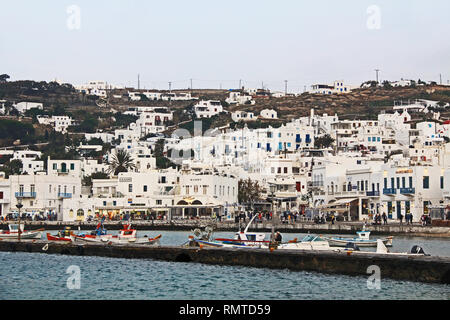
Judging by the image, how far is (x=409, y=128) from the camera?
161 meters

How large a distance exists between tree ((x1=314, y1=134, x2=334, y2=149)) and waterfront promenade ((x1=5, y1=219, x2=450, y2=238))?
6581cm

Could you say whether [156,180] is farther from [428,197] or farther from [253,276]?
[253,276]

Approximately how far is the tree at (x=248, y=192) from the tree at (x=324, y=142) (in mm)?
46590

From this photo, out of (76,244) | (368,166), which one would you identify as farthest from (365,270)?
(368,166)

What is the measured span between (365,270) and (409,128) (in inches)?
4850

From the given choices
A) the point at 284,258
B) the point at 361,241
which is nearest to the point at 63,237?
the point at 361,241

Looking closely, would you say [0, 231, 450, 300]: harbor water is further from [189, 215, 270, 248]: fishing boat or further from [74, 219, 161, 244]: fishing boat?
[74, 219, 161, 244]: fishing boat

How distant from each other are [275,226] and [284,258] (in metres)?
37.8

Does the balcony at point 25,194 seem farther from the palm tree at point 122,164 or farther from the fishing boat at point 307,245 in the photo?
the fishing boat at point 307,245

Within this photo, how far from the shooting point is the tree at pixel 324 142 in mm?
156875

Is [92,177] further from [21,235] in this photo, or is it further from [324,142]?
[21,235]

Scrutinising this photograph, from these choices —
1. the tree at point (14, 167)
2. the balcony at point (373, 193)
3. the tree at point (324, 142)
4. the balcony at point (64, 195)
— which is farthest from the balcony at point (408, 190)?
A: the tree at point (14, 167)
